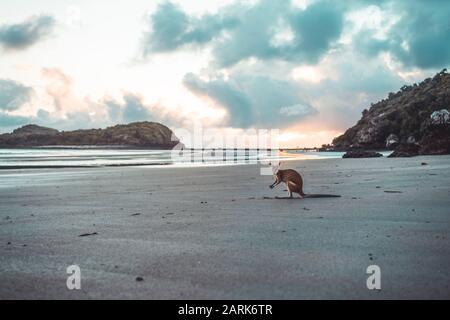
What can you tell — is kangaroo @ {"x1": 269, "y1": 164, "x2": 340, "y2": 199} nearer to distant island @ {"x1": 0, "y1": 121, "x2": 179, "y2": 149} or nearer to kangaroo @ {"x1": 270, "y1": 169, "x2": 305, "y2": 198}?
kangaroo @ {"x1": 270, "y1": 169, "x2": 305, "y2": 198}

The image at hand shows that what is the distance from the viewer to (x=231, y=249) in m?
4.17

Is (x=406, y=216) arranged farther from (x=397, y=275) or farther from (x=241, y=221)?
(x=397, y=275)

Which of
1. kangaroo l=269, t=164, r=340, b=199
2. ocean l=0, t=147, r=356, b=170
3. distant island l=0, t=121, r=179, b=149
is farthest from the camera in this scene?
distant island l=0, t=121, r=179, b=149

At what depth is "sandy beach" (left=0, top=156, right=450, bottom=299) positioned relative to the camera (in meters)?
3.00

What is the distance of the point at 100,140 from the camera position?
131 meters

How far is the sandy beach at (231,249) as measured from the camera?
3004 millimetres

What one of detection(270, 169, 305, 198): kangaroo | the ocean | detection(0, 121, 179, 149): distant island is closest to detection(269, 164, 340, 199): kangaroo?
detection(270, 169, 305, 198): kangaroo

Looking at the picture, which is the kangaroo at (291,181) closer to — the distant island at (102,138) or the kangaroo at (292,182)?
the kangaroo at (292,182)

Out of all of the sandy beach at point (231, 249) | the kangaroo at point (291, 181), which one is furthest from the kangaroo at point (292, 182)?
the sandy beach at point (231, 249)

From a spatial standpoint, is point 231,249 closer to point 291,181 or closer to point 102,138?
point 291,181

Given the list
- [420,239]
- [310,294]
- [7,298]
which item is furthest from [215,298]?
[420,239]

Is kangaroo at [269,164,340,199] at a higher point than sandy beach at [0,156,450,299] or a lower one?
higher
